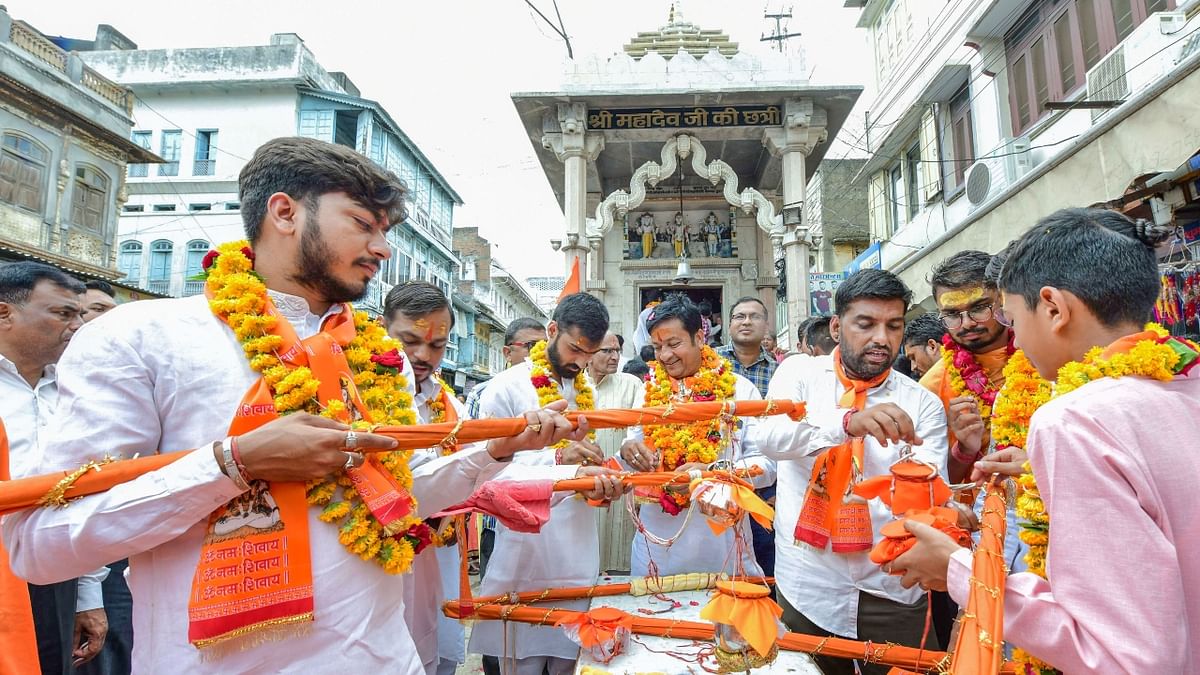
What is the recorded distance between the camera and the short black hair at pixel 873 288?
2.87 m

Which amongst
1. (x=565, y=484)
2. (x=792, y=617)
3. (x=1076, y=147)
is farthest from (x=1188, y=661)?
(x=1076, y=147)

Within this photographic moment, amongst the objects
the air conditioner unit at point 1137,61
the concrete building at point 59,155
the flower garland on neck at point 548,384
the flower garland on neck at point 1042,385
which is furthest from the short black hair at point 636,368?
the concrete building at point 59,155

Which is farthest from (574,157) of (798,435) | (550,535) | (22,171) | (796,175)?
(22,171)

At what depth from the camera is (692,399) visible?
380 centimetres

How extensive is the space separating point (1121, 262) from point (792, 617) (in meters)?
2.08

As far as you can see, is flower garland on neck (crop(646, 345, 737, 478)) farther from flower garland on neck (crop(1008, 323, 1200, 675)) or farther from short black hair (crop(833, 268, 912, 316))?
flower garland on neck (crop(1008, 323, 1200, 675))

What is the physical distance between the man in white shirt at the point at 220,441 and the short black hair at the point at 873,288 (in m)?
2.12

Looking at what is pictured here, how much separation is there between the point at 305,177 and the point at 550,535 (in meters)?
2.44

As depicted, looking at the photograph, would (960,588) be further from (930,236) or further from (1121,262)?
(930,236)

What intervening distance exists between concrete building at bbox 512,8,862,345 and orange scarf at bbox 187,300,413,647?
8777 mm

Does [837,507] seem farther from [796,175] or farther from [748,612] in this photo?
[796,175]

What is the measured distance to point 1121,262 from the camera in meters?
1.41

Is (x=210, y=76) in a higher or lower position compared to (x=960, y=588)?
higher

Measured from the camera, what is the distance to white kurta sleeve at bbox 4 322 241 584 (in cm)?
139
